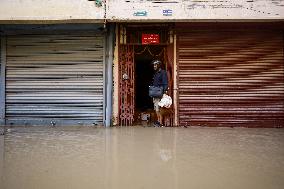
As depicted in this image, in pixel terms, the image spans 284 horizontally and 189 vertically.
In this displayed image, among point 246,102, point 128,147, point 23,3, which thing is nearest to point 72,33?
point 23,3

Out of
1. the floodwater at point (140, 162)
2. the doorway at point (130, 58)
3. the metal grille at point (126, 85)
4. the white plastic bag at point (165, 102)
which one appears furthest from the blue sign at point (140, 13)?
the floodwater at point (140, 162)

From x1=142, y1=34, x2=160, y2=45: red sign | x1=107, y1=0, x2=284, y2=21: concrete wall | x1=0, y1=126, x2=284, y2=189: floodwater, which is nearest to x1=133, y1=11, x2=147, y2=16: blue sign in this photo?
x1=107, y1=0, x2=284, y2=21: concrete wall

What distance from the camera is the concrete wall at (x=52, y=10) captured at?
8.52 meters

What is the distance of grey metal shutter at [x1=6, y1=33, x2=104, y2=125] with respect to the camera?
31.0 feet

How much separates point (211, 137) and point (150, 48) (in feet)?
13.8

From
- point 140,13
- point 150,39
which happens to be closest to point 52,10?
point 140,13

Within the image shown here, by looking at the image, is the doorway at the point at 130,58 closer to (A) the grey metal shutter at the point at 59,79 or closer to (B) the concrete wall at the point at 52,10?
(A) the grey metal shutter at the point at 59,79

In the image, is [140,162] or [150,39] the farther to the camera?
[150,39]

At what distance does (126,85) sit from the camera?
938cm

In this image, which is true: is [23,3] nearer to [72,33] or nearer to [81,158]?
[72,33]

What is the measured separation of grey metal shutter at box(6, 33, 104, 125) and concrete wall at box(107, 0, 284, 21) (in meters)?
1.33

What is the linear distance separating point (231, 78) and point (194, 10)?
2.40 metres

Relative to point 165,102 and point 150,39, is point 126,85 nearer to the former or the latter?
point 165,102

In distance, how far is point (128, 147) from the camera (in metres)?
5.61
